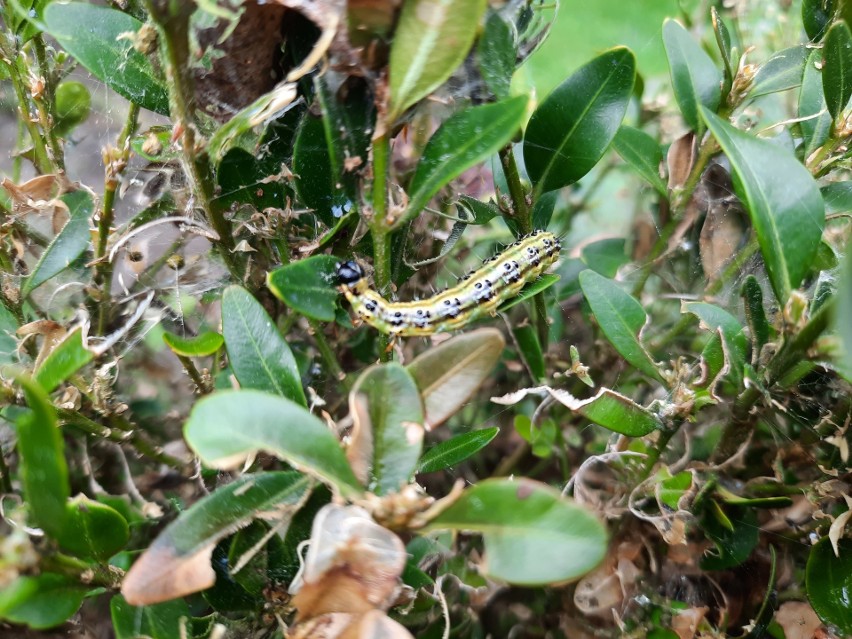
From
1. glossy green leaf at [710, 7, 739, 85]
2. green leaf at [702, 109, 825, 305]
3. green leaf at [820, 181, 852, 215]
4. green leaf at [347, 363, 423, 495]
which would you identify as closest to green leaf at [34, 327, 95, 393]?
green leaf at [347, 363, 423, 495]

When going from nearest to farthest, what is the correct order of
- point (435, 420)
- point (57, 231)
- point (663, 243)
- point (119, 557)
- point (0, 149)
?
point (435, 420), point (119, 557), point (57, 231), point (663, 243), point (0, 149)

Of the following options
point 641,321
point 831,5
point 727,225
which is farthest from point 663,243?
point 831,5

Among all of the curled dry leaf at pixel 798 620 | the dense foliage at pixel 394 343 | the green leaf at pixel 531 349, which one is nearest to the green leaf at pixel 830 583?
the dense foliage at pixel 394 343

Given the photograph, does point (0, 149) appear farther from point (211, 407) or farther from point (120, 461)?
point (211, 407)

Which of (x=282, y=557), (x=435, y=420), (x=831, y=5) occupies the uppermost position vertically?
(x=831, y=5)

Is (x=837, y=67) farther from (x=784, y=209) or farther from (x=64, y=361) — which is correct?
(x=64, y=361)
